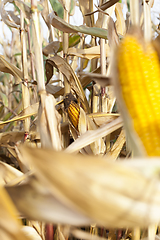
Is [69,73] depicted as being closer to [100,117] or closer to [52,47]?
[100,117]

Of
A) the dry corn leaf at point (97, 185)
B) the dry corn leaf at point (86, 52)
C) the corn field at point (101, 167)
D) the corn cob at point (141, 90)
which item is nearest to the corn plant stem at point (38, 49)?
the corn field at point (101, 167)

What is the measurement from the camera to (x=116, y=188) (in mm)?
298

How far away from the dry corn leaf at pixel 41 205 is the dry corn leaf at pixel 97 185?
2 centimetres

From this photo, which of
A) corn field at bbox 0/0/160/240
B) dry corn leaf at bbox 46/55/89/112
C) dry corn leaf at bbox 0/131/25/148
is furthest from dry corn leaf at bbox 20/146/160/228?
dry corn leaf at bbox 0/131/25/148

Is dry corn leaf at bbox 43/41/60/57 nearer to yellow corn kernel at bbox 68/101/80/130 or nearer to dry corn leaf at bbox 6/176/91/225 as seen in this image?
yellow corn kernel at bbox 68/101/80/130

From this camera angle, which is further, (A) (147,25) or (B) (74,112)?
(B) (74,112)

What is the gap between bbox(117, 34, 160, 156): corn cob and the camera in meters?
0.46

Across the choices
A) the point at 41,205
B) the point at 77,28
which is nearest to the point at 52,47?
the point at 77,28

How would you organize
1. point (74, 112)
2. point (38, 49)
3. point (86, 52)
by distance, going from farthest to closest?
1. point (86, 52)
2. point (74, 112)
3. point (38, 49)

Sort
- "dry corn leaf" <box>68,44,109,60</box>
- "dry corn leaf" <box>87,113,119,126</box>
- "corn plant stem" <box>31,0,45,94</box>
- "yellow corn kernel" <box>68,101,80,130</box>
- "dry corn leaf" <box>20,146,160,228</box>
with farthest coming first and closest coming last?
"dry corn leaf" <box>68,44,109,60</box> < "dry corn leaf" <box>87,113,119,126</box> < "yellow corn kernel" <box>68,101,80,130</box> < "corn plant stem" <box>31,0,45,94</box> < "dry corn leaf" <box>20,146,160,228</box>

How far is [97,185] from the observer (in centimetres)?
29

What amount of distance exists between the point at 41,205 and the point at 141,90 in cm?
32

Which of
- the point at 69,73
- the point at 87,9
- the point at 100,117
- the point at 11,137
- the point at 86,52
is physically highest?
the point at 87,9

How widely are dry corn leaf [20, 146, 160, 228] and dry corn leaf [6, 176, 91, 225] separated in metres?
0.02
